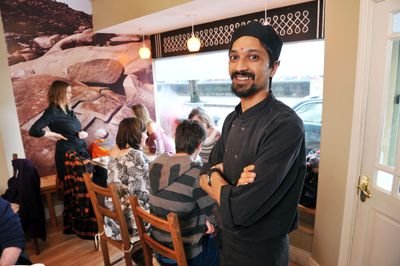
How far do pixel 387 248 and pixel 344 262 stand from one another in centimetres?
38

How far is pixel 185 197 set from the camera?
1461 mm

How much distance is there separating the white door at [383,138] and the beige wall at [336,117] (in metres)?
0.13

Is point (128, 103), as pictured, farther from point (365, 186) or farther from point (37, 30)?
point (365, 186)

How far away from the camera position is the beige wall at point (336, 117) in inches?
61.6

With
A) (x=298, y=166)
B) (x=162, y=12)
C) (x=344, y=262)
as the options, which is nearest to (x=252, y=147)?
(x=298, y=166)

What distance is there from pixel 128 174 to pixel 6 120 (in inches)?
65.8

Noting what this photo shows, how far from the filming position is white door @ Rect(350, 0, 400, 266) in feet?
4.33

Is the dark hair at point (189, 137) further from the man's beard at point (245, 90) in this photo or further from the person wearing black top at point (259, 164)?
the man's beard at point (245, 90)

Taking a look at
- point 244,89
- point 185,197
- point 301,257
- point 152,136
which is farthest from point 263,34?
point 152,136

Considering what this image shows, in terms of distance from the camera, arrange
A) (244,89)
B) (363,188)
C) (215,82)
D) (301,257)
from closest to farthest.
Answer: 1. (244,89)
2. (363,188)
3. (301,257)
4. (215,82)

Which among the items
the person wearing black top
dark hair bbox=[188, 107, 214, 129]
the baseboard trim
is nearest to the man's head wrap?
the person wearing black top

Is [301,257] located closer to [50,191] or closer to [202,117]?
[202,117]

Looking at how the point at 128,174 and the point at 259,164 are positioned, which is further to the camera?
the point at 128,174

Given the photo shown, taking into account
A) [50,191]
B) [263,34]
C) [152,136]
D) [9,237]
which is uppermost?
[263,34]
